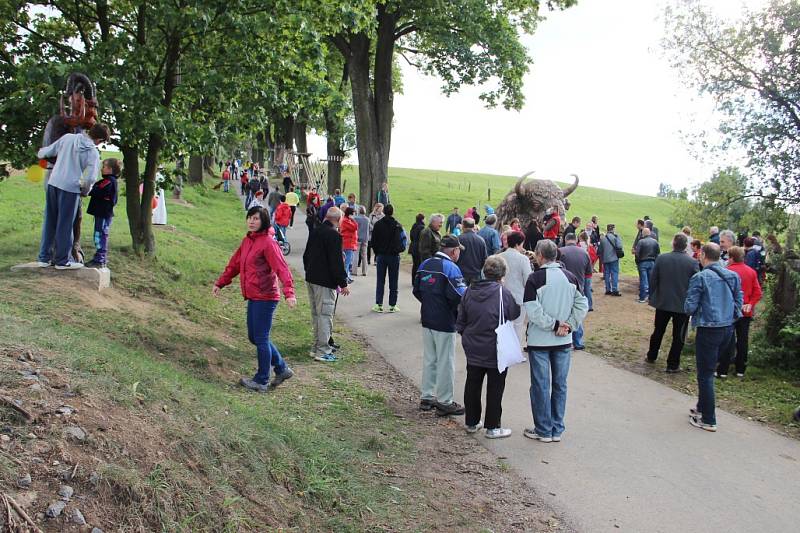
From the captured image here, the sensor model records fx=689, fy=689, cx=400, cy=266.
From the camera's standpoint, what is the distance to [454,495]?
5695 mm

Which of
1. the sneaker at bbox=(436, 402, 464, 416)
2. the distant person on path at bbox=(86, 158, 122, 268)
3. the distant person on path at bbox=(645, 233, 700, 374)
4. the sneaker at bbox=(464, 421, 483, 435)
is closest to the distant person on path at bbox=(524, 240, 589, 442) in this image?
the sneaker at bbox=(464, 421, 483, 435)

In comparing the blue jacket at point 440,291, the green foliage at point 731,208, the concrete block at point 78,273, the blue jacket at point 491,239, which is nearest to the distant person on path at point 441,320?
the blue jacket at point 440,291

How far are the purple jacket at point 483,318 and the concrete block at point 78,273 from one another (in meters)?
5.15

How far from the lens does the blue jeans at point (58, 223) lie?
341 inches

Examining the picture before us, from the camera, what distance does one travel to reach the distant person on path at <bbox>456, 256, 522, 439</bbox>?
7094 millimetres

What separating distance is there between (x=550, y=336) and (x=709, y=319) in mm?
2049

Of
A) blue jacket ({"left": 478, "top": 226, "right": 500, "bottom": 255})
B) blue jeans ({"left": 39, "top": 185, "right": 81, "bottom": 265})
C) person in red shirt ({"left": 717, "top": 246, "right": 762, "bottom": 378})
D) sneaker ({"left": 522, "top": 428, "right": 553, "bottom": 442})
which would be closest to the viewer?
sneaker ({"left": 522, "top": 428, "right": 553, "bottom": 442})

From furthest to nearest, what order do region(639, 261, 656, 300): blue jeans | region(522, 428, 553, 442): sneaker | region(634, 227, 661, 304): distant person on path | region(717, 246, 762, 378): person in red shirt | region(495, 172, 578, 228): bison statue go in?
region(495, 172, 578, 228): bison statue, region(639, 261, 656, 300): blue jeans, region(634, 227, 661, 304): distant person on path, region(717, 246, 762, 378): person in red shirt, region(522, 428, 553, 442): sneaker

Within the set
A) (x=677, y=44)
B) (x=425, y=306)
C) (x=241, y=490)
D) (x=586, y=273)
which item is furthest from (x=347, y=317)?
(x=677, y=44)

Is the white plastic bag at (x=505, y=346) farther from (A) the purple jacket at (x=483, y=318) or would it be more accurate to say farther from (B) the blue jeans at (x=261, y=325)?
(B) the blue jeans at (x=261, y=325)

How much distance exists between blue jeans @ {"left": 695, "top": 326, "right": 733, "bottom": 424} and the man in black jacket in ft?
14.4

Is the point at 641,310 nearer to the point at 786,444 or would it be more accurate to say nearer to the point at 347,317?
the point at 347,317

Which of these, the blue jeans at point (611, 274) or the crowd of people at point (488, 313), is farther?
the blue jeans at point (611, 274)

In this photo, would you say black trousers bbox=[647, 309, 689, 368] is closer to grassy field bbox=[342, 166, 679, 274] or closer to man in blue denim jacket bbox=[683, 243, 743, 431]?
man in blue denim jacket bbox=[683, 243, 743, 431]
